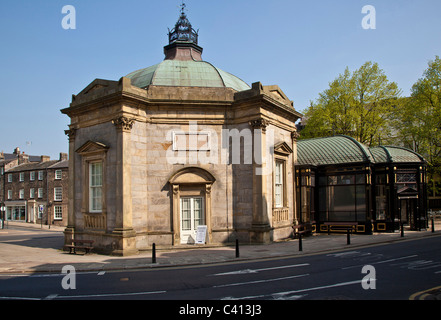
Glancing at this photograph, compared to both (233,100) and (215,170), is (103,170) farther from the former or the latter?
(233,100)

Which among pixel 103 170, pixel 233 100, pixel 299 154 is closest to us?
pixel 103 170

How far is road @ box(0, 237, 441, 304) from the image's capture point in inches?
339

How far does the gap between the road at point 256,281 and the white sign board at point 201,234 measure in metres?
4.47

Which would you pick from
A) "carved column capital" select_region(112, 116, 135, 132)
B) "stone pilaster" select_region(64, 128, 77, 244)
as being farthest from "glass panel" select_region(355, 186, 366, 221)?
"stone pilaster" select_region(64, 128, 77, 244)

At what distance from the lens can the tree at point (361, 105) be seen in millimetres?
33844

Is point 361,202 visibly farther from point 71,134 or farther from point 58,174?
point 58,174

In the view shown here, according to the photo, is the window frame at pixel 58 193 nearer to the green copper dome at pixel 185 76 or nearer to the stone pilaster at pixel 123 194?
the green copper dome at pixel 185 76

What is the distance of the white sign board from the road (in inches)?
176

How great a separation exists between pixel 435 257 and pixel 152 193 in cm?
1276

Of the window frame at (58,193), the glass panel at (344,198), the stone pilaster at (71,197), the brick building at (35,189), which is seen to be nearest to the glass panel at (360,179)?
the glass panel at (344,198)

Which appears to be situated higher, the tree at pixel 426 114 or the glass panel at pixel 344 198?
the tree at pixel 426 114

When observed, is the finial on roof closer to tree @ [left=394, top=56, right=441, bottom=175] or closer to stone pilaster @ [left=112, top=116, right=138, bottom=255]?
stone pilaster @ [left=112, top=116, right=138, bottom=255]
